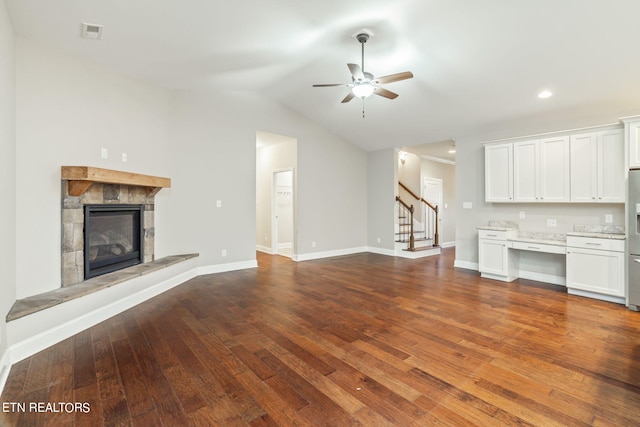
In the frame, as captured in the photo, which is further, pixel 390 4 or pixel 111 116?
pixel 111 116

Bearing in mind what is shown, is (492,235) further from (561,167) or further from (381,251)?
(381,251)

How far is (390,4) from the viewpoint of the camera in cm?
310

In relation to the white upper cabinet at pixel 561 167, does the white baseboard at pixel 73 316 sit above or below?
below

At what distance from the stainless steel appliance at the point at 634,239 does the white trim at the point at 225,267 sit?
5637mm

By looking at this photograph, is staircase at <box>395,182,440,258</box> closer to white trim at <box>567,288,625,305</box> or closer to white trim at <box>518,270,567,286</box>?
white trim at <box>518,270,567,286</box>

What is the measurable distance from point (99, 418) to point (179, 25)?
3.57 meters

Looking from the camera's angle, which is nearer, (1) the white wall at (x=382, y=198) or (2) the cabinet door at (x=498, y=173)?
(2) the cabinet door at (x=498, y=173)

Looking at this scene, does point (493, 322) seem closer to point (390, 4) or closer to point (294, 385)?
point (294, 385)

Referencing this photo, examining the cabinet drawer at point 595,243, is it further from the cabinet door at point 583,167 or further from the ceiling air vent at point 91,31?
the ceiling air vent at point 91,31

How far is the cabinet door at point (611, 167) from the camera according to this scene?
404 centimetres

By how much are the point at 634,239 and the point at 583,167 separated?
4.09 ft

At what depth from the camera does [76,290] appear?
3203 millimetres

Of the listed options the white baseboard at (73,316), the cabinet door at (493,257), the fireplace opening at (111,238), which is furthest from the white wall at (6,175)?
the cabinet door at (493,257)

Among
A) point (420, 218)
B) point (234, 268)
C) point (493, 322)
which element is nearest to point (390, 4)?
point (493, 322)
